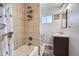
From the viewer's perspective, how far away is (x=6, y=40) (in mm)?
792

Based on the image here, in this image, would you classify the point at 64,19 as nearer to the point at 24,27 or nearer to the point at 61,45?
the point at 61,45

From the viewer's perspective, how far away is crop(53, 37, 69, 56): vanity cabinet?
973 mm

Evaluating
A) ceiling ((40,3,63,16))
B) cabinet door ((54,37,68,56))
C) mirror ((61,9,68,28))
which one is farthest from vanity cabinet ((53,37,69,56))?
ceiling ((40,3,63,16))

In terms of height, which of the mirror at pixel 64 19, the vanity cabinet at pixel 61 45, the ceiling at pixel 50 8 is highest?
the ceiling at pixel 50 8

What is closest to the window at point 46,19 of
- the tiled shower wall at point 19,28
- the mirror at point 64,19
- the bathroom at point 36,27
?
the bathroom at point 36,27

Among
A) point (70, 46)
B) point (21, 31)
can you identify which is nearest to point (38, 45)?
point (21, 31)

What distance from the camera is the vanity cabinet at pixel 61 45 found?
973 millimetres

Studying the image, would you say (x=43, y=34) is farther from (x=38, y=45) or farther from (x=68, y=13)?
(x=68, y=13)

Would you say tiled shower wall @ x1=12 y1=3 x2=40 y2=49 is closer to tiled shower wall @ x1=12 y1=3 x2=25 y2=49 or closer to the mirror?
tiled shower wall @ x1=12 y1=3 x2=25 y2=49

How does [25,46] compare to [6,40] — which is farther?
[25,46]

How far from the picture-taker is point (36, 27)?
112cm

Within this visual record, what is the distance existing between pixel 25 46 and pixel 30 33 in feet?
0.53

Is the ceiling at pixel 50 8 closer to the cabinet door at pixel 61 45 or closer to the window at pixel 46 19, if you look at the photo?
the window at pixel 46 19

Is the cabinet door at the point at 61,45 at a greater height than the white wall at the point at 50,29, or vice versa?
the white wall at the point at 50,29
